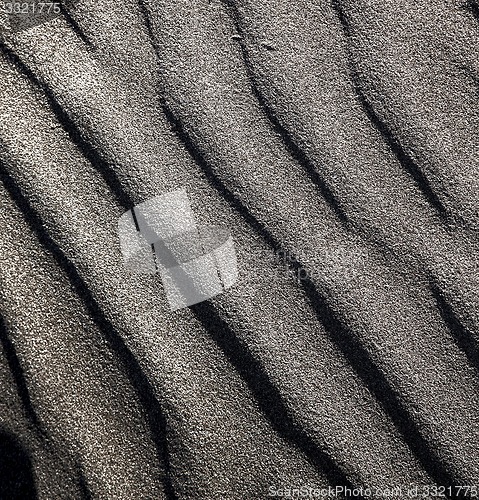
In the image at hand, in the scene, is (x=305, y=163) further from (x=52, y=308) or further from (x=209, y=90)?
(x=52, y=308)

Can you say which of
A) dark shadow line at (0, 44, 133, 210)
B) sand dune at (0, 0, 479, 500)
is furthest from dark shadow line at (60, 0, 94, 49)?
dark shadow line at (0, 44, 133, 210)

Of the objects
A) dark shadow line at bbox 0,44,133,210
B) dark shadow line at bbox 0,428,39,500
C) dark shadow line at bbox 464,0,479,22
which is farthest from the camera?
dark shadow line at bbox 464,0,479,22

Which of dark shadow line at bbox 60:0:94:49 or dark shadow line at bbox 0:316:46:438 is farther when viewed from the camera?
dark shadow line at bbox 60:0:94:49

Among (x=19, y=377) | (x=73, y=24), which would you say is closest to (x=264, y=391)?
(x=19, y=377)

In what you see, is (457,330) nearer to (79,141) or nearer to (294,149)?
(294,149)

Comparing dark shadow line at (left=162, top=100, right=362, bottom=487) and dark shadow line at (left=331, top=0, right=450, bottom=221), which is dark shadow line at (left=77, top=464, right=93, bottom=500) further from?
dark shadow line at (left=331, top=0, right=450, bottom=221)

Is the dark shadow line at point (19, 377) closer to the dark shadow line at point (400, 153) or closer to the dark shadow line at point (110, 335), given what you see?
the dark shadow line at point (110, 335)
